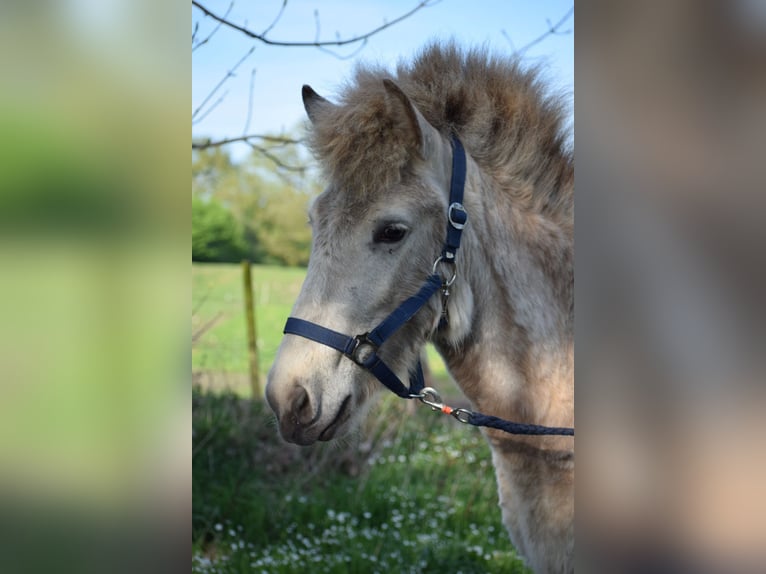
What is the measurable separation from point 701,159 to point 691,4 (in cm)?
18

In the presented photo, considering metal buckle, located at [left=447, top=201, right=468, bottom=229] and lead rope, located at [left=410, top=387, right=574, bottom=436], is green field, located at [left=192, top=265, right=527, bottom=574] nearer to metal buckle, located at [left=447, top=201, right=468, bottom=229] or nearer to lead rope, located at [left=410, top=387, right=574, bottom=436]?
lead rope, located at [left=410, top=387, right=574, bottom=436]

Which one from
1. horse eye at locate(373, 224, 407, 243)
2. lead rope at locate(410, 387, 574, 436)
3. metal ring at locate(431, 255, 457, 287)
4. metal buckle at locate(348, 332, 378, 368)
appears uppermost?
horse eye at locate(373, 224, 407, 243)

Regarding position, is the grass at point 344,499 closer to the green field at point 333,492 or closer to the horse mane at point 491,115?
the green field at point 333,492

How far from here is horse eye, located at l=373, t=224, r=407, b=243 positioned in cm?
210

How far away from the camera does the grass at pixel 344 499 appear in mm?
3844

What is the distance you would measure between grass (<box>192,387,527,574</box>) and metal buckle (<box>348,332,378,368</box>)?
6.91 feet

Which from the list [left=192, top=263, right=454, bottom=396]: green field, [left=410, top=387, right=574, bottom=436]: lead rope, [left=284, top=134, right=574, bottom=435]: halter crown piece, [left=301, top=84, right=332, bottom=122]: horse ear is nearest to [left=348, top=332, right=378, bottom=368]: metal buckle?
[left=284, top=134, right=574, bottom=435]: halter crown piece

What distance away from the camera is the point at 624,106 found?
2.48ft

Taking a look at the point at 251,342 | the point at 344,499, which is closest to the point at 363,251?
the point at 344,499

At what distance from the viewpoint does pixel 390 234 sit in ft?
6.93

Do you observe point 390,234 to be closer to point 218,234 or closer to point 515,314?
point 515,314

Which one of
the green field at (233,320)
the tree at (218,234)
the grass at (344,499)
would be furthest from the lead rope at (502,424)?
the tree at (218,234)

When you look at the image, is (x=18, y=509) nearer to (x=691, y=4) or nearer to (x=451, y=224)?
(x=691, y=4)

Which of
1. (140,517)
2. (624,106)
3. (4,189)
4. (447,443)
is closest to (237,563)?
Result: (447,443)
